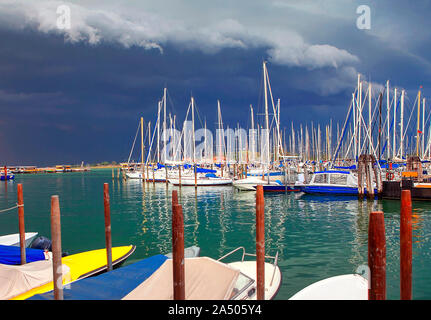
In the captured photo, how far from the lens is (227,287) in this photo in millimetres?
A: 8078

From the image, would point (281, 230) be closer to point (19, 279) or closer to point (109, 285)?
point (109, 285)

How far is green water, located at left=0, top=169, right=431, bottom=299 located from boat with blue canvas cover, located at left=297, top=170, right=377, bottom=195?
1.81 metres

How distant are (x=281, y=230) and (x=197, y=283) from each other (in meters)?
13.6

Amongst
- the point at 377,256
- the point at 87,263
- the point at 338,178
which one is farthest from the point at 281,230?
the point at 338,178

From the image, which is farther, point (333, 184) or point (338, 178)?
point (338, 178)

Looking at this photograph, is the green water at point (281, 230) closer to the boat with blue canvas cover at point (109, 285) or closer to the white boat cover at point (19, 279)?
the boat with blue canvas cover at point (109, 285)

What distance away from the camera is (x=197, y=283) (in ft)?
27.5

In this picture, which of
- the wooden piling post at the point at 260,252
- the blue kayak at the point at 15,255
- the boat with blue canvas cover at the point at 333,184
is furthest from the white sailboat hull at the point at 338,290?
the boat with blue canvas cover at the point at 333,184

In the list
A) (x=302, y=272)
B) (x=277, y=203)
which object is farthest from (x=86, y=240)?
(x=277, y=203)

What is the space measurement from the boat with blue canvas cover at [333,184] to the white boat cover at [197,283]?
102 feet

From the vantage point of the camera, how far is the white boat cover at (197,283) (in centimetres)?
798
